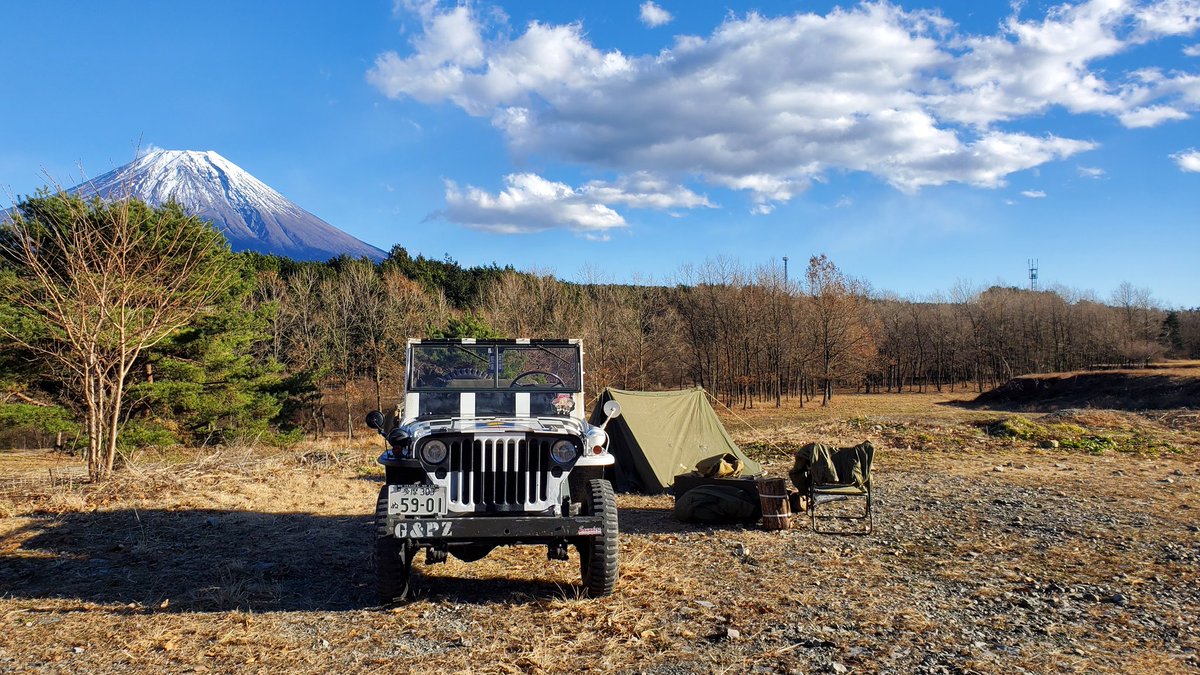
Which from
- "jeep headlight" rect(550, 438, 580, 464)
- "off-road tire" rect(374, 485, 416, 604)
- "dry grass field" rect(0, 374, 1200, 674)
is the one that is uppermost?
"jeep headlight" rect(550, 438, 580, 464)

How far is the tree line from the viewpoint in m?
12.1

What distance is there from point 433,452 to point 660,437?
7982 mm

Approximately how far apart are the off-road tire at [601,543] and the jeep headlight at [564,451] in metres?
0.25

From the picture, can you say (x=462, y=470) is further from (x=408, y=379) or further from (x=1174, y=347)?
(x=1174, y=347)

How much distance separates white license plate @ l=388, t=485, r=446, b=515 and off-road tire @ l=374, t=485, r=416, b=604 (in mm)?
119

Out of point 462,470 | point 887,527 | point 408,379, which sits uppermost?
point 408,379

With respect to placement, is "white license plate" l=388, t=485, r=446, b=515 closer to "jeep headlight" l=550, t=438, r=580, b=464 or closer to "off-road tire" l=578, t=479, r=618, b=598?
"jeep headlight" l=550, t=438, r=580, b=464

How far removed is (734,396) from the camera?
48.8 meters

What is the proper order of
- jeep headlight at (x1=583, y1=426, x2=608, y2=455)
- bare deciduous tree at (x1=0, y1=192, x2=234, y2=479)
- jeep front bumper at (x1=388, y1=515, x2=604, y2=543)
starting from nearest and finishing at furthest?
jeep front bumper at (x1=388, y1=515, x2=604, y2=543)
jeep headlight at (x1=583, y1=426, x2=608, y2=455)
bare deciduous tree at (x1=0, y1=192, x2=234, y2=479)

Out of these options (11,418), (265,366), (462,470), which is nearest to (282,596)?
(462,470)

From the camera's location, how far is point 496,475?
5387 millimetres

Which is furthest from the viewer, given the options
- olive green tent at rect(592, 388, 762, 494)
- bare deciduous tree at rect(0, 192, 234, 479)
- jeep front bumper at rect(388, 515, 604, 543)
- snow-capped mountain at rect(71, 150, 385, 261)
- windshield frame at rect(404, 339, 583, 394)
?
snow-capped mountain at rect(71, 150, 385, 261)

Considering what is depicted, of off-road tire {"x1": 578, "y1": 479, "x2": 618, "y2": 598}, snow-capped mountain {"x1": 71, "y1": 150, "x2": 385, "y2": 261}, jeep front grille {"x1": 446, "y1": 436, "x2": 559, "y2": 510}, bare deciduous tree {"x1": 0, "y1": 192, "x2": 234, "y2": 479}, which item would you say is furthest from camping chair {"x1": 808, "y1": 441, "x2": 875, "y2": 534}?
snow-capped mountain {"x1": 71, "y1": 150, "x2": 385, "y2": 261}

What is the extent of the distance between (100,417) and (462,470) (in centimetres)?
882
